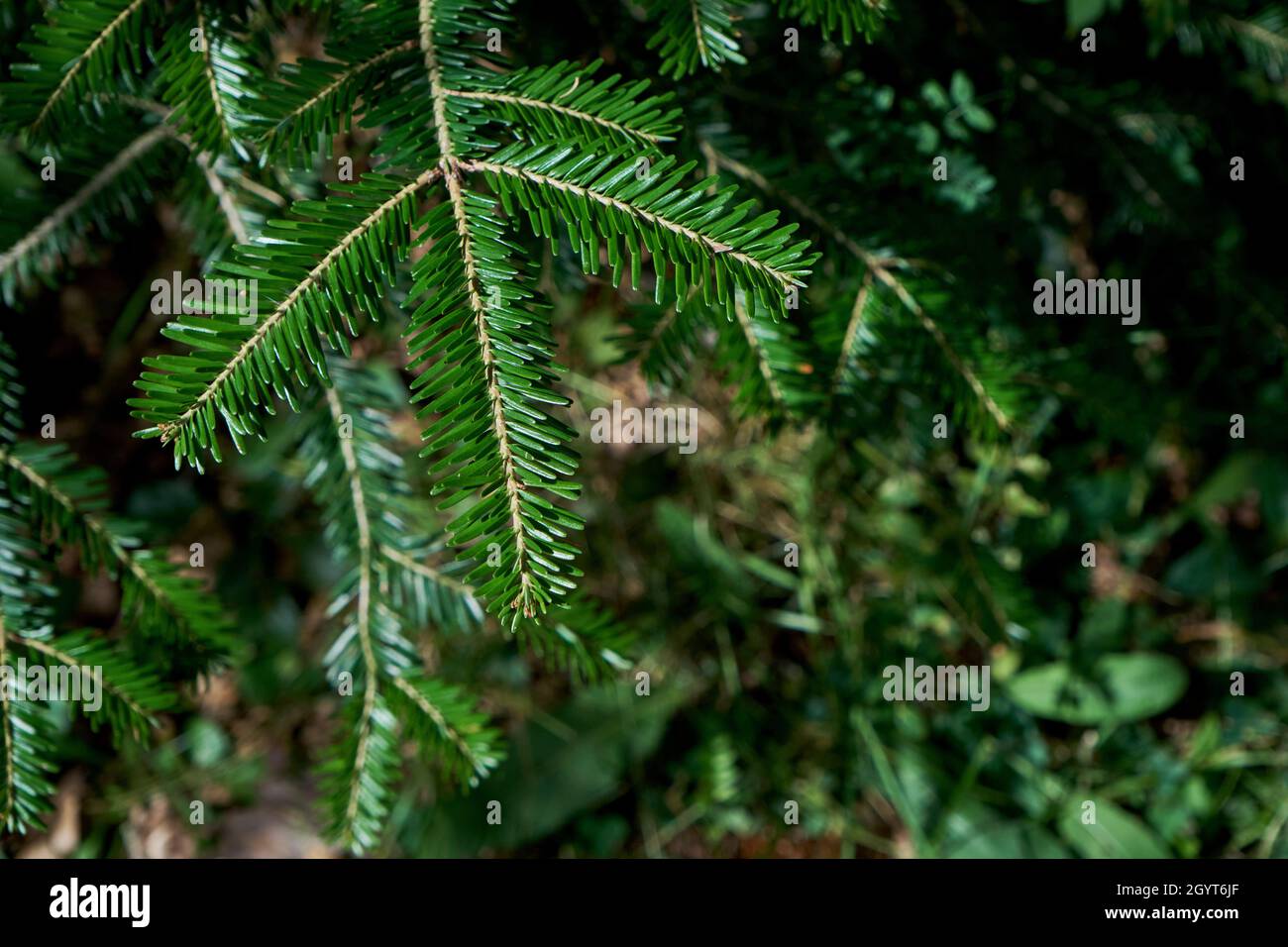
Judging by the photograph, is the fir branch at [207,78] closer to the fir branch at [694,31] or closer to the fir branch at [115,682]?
the fir branch at [694,31]

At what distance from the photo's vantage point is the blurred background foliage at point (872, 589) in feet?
5.66

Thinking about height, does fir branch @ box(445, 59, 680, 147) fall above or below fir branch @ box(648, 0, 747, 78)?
below

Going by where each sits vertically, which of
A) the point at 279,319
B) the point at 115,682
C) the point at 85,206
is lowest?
the point at 115,682

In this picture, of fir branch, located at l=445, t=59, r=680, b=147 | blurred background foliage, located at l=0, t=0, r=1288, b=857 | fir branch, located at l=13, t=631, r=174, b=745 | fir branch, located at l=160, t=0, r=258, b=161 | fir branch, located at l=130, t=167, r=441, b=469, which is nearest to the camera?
fir branch, located at l=130, t=167, r=441, b=469

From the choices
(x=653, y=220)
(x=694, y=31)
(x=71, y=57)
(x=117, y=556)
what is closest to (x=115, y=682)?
(x=117, y=556)

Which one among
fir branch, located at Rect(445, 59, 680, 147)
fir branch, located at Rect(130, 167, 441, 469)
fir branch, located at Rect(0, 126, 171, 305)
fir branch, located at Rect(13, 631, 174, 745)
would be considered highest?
fir branch, located at Rect(0, 126, 171, 305)

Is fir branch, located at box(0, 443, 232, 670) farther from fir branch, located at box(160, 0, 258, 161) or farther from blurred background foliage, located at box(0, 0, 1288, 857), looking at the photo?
blurred background foliage, located at box(0, 0, 1288, 857)

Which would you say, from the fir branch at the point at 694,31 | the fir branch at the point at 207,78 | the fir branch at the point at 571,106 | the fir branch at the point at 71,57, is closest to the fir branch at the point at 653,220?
the fir branch at the point at 571,106

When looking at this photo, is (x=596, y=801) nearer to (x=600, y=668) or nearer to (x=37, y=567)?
(x=600, y=668)

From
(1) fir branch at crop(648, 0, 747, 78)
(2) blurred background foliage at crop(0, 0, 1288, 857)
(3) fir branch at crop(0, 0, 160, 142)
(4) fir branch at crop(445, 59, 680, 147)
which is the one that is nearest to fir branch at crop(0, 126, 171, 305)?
(3) fir branch at crop(0, 0, 160, 142)

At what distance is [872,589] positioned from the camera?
2.13 meters

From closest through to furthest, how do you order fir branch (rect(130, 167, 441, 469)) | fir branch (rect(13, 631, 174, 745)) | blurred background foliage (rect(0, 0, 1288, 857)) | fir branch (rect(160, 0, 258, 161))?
fir branch (rect(130, 167, 441, 469)), fir branch (rect(160, 0, 258, 161)), fir branch (rect(13, 631, 174, 745)), blurred background foliage (rect(0, 0, 1288, 857))

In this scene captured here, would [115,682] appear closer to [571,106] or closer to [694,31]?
[571,106]

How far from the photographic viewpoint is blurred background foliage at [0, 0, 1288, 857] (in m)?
1.73
